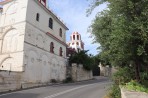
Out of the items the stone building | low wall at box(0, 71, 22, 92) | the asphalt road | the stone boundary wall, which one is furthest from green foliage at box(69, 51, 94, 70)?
the asphalt road

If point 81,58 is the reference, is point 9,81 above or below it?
below

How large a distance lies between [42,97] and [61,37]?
25.6 meters

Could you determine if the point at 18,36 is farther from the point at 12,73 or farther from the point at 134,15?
the point at 134,15

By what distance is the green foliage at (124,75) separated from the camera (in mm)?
13292

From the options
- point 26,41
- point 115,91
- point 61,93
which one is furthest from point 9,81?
point 115,91

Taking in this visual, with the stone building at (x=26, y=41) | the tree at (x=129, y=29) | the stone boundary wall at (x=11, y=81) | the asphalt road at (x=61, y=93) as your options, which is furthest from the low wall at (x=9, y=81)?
the tree at (x=129, y=29)

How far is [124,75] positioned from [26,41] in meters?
18.0

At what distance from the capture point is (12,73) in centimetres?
2475

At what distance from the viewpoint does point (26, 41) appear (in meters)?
28.6

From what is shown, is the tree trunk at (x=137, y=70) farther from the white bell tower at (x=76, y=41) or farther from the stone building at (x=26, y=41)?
the white bell tower at (x=76, y=41)

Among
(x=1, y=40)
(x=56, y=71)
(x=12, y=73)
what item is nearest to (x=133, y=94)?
(x=12, y=73)

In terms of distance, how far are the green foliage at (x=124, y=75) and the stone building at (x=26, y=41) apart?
14026 mm

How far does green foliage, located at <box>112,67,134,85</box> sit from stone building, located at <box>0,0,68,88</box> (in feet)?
46.0

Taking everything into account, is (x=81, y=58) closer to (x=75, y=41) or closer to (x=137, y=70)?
(x=137, y=70)
